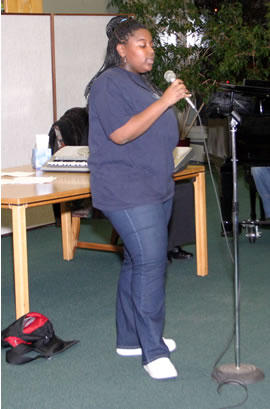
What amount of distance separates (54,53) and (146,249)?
314 cm

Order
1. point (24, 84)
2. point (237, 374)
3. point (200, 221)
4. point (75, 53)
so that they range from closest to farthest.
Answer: point (237, 374) → point (200, 221) → point (24, 84) → point (75, 53)

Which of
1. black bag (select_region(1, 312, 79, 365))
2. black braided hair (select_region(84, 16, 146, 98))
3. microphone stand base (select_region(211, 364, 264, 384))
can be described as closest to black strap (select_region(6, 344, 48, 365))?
black bag (select_region(1, 312, 79, 365))

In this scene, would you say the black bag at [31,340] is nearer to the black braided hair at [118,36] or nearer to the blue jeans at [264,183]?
the black braided hair at [118,36]

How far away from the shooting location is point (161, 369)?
8.40 feet

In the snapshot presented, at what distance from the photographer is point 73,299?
12.1 feet

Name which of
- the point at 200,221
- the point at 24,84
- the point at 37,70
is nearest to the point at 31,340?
the point at 200,221

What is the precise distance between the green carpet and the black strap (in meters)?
0.03

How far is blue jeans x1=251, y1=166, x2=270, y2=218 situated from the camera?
471cm

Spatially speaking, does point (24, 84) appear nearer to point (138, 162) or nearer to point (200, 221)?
point (200, 221)

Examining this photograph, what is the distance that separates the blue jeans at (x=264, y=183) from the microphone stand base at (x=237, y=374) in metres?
2.26

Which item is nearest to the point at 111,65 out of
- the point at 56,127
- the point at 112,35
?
the point at 112,35

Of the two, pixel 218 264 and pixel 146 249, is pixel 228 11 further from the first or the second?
pixel 146 249

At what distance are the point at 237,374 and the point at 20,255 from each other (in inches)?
43.0

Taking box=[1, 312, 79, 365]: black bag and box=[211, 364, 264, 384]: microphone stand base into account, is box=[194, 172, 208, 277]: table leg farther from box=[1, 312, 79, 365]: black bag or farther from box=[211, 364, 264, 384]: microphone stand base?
box=[211, 364, 264, 384]: microphone stand base
